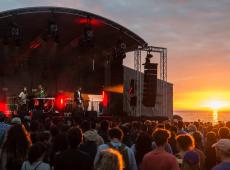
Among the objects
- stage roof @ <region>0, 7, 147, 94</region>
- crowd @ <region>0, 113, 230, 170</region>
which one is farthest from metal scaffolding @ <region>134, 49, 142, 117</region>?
crowd @ <region>0, 113, 230, 170</region>

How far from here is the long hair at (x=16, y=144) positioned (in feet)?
15.7

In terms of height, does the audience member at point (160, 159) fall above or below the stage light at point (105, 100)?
below

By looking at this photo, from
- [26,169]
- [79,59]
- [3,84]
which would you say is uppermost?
[79,59]

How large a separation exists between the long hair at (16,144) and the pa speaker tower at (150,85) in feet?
58.8

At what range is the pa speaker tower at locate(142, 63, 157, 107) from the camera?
2259cm

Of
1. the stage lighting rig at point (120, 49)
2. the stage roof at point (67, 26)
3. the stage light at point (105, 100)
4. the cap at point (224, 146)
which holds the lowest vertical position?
the cap at point (224, 146)

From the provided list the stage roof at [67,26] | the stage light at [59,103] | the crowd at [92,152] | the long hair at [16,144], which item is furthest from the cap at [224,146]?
the stage light at [59,103]

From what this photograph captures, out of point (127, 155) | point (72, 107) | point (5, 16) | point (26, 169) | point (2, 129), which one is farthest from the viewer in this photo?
point (72, 107)

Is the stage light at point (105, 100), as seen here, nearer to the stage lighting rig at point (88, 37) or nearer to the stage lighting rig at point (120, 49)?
the stage lighting rig at point (120, 49)

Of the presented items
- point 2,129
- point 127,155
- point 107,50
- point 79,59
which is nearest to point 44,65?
point 79,59

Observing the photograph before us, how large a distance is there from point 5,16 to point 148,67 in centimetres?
802

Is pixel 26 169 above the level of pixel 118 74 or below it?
below

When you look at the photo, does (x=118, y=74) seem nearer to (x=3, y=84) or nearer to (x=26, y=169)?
(x=3, y=84)

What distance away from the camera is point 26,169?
418 centimetres
